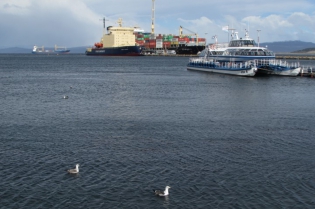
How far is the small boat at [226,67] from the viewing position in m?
70.4

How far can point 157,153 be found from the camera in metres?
22.9

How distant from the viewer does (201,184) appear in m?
18.5

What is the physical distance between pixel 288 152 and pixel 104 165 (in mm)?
10169

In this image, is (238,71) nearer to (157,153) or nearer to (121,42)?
(157,153)

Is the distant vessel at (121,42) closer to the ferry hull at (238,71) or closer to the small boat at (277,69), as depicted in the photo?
the ferry hull at (238,71)

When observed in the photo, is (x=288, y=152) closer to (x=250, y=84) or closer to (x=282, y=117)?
(x=282, y=117)

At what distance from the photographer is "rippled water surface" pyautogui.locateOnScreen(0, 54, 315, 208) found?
680 inches

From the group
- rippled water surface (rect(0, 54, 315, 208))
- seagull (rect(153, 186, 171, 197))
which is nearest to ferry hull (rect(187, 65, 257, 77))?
rippled water surface (rect(0, 54, 315, 208))

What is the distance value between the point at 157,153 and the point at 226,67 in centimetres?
5596

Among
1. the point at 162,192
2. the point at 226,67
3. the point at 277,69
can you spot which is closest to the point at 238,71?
the point at 226,67

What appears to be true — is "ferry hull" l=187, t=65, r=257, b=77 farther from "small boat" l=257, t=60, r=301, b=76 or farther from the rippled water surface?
the rippled water surface

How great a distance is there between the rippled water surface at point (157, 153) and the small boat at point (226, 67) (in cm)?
2902

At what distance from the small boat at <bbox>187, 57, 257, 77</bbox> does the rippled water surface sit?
95.2 feet

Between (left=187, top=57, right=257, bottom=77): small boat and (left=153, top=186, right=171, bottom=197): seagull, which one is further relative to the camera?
(left=187, top=57, right=257, bottom=77): small boat
